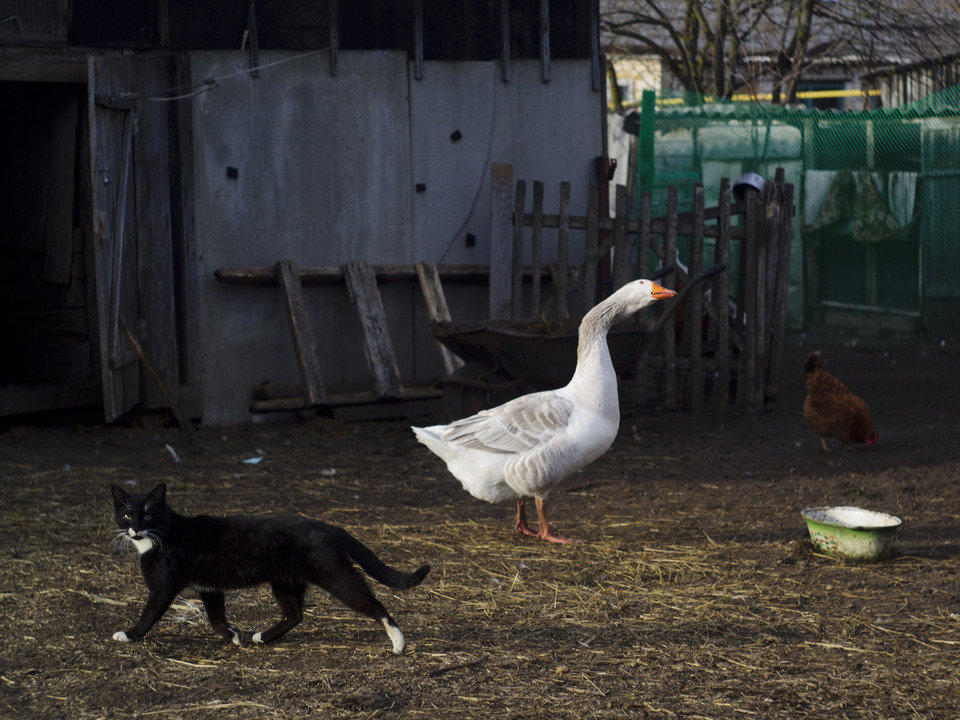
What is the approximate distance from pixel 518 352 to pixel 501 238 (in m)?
2.21

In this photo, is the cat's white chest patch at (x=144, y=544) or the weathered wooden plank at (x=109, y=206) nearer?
the cat's white chest patch at (x=144, y=544)

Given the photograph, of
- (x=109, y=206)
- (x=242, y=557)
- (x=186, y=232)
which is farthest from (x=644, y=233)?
(x=242, y=557)

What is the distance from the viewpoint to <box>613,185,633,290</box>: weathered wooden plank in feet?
31.3

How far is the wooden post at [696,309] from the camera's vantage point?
366 inches

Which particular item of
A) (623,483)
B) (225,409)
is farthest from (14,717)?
(225,409)

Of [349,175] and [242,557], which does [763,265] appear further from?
[242,557]

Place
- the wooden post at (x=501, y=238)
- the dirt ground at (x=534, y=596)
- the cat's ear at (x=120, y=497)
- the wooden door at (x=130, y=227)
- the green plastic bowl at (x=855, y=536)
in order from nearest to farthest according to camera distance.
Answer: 1. the dirt ground at (x=534, y=596)
2. the cat's ear at (x=120, y=497)
3. the green plastic bowl at (x=855, y=536)
4. the wooden door at (x=130, y=227)
5. the wooden post at (x=501, y=238)

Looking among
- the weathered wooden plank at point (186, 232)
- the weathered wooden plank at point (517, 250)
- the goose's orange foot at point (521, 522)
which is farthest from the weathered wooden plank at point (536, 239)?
the goose's orange foot at point (521, 522)

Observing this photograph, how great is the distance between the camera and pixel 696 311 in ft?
30.7

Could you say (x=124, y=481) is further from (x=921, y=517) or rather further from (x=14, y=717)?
(x=921, y=517)

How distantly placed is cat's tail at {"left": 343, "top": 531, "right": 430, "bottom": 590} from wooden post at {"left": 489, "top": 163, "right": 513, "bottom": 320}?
5857 mm

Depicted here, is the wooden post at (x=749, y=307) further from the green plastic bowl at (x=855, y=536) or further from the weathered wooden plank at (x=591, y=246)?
the green plastic bowl at (x=855, y=536)

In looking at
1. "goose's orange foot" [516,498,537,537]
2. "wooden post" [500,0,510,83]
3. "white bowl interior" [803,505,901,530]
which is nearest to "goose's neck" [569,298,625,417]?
"goose's orange foot" [516,498,537,537]

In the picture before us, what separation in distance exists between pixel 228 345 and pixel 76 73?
8.61 ft
